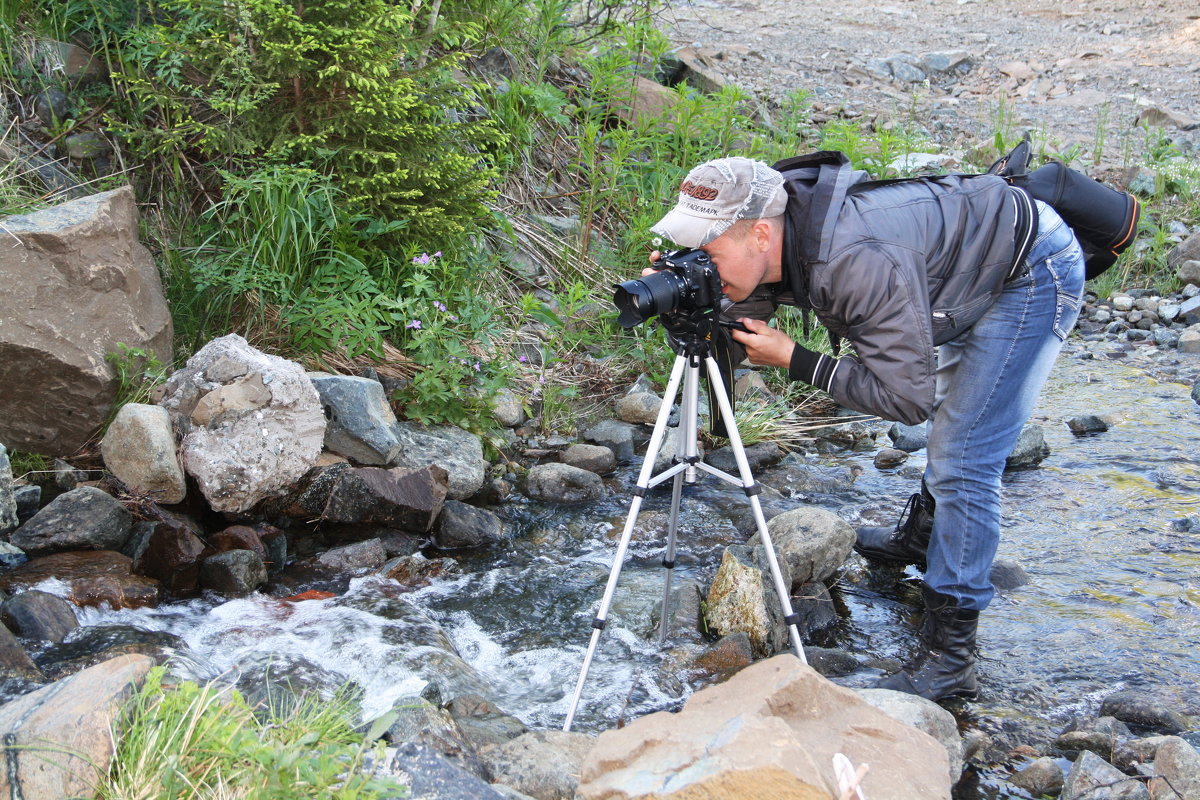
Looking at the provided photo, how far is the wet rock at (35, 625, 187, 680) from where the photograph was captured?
317 cm

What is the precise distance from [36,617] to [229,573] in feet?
2.10

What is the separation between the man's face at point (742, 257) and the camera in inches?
110

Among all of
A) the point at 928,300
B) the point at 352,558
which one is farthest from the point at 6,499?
the point at 928,300

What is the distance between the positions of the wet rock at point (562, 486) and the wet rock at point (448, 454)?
261 mm

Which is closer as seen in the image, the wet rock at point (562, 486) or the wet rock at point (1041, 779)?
the wet rock at point (1041, 779)

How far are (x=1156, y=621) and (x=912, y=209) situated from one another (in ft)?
6.59

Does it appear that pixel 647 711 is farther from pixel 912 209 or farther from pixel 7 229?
pixel 7 229

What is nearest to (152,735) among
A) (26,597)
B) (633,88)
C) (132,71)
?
(26,597)

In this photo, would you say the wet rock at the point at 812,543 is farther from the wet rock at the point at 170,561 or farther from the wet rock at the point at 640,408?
the wet rock at the point at 170,561

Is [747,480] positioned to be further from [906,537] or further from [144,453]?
[144,453]

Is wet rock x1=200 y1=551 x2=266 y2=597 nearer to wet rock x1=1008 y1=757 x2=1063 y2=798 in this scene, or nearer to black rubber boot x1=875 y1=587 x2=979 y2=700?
black rubber boot x1=875 y1=587 x2=979 y2=700

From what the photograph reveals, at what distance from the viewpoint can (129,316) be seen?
4.25m

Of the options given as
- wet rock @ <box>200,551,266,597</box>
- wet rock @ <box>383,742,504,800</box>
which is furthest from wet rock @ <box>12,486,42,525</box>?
wet rock @ <box>383,742,504,800</box>

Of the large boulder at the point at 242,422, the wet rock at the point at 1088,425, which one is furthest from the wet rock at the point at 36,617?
the wet rock at the point at 1088,425
